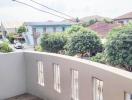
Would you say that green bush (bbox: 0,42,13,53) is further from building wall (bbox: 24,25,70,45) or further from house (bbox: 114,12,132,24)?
building wall (bbox: 24,25,70,45)

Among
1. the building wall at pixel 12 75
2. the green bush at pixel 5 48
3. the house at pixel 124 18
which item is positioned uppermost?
the house at pixel 124 18

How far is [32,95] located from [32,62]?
95 centimetres

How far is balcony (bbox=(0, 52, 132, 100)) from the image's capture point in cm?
373

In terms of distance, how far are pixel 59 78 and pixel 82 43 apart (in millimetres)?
7436

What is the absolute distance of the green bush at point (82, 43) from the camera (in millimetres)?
12812

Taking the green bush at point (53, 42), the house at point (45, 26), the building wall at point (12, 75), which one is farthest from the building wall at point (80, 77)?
the house at point (45, 26)

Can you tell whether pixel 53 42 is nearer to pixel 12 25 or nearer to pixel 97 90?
pixel 97 90

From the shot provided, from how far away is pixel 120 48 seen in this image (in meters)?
10.1

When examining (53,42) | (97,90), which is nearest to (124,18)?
(53,42)

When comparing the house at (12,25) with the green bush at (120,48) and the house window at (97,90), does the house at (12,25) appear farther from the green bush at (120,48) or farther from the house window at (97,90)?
the house window at (97,90)

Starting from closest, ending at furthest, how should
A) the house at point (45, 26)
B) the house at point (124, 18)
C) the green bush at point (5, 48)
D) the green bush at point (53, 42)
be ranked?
the green bush at point (5, 48) → the green bush at point (53, 42) → the house at point (124, 18) → the house at point (45, 26)

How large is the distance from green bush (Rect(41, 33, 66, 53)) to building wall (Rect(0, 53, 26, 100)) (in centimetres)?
869

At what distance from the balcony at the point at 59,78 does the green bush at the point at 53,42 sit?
8763 mm

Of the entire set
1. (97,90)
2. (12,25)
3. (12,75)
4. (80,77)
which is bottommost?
(12,75)
